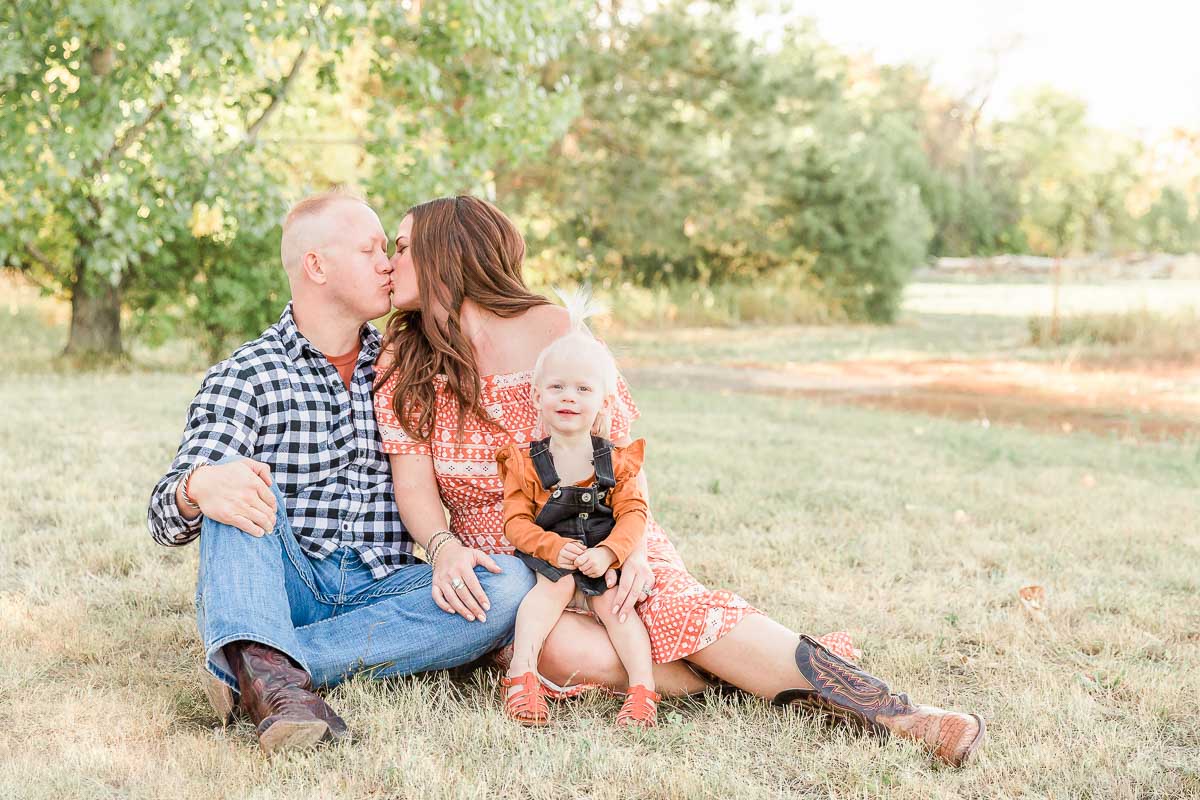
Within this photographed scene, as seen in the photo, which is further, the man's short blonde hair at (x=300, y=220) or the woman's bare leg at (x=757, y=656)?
the man's short blonde hair at (x=300, y=220)

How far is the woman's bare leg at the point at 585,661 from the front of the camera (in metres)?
2.83

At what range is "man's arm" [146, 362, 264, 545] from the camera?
8.90 ft

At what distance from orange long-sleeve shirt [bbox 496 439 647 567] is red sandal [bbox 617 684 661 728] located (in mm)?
321

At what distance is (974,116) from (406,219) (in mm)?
51808

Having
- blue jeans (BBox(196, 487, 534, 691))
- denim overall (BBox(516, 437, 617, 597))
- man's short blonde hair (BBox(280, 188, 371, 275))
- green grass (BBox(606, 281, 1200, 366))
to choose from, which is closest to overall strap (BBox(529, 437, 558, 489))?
denim overall (BBox(516, 437, 617, 597))

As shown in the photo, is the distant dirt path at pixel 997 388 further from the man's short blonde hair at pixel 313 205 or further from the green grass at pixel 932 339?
the man's short blonde hair at pixel 313 205

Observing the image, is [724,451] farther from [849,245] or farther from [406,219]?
[849,245]

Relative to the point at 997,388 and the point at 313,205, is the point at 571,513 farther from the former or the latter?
the point at 997,388

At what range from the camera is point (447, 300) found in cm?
307

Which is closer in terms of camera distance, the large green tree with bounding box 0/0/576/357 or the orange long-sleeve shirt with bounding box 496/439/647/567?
the orange long-sleeve shirt with bounding box 496/439/647/567

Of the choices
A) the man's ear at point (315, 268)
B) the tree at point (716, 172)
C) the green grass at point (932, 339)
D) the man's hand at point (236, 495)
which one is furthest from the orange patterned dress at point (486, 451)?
the tree at point (716, 172)

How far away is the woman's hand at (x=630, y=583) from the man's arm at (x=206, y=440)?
899 mm

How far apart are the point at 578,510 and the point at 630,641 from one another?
36 cm

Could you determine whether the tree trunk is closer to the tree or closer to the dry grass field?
the dry grass field
